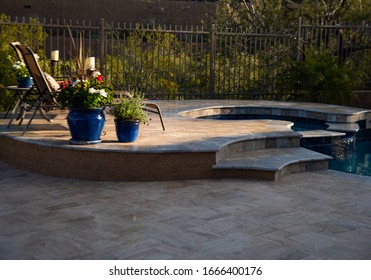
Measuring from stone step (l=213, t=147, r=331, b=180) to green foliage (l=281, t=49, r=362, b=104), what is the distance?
522cm

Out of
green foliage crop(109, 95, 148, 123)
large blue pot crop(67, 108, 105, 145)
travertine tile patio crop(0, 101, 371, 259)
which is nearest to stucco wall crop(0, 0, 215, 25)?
green foliage crop(109, 95, 148, 123)

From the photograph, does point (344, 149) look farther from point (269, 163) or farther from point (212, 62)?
point (212, 62)

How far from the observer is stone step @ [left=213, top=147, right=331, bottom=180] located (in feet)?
21.6

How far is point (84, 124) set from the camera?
6.52 m

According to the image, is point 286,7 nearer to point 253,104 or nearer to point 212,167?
point 253,104

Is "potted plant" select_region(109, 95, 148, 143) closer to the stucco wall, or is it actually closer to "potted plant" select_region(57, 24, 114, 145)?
"potted plant" select_region(57, 24, 114, 145)

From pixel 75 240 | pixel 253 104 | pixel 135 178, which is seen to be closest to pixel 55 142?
pixel 135 178

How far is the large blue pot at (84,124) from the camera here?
6512 millimetres

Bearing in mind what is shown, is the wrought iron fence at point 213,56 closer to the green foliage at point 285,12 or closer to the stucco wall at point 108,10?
the green foliage at point 285,12

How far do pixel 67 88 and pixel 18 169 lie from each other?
1232 mm

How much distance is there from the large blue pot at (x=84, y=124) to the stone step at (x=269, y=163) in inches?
56.0

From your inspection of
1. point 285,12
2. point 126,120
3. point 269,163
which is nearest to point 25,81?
point 126,120

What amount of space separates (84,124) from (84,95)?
33 cm

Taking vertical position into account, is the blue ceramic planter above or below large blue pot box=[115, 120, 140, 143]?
above
